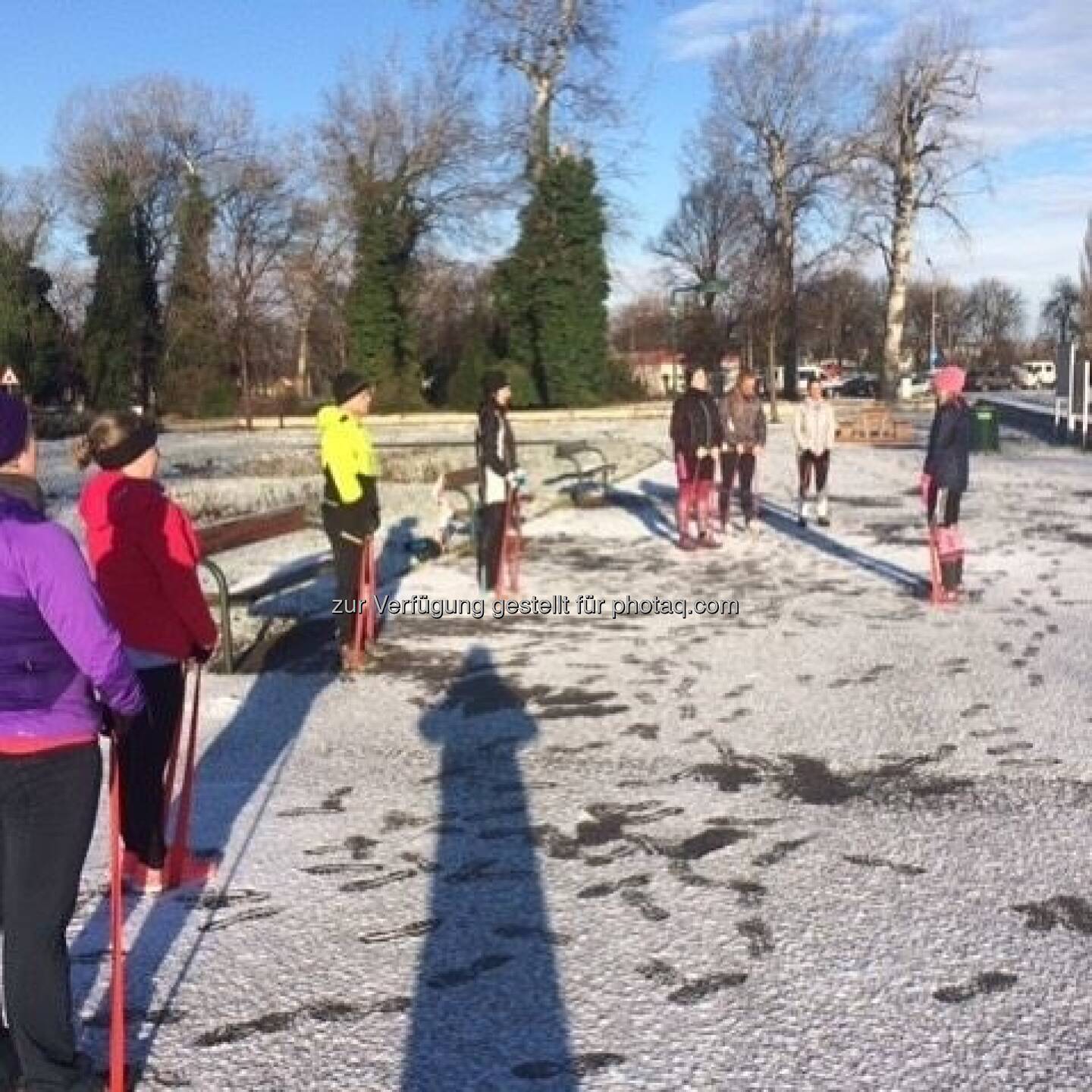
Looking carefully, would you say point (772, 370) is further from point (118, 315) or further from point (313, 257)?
point (118, 315)

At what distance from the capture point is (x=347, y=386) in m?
8.72

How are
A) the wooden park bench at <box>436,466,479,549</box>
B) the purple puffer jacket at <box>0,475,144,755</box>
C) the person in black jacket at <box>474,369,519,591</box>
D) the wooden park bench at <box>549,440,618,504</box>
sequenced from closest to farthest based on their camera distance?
1. the purple puffer jacket at <box>0,475,144,755</box>
2. the person in black jacket at <box>474,369,519,591</box>
3. the wooden park bench at <box>436,466,479,549</box>
4. the wooden park bench at <box>549,440,618,504</box>

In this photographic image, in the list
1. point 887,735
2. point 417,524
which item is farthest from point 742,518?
point 887,735

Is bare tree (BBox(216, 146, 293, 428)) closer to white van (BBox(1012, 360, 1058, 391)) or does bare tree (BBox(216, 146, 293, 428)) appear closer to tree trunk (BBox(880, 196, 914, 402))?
tree trunk (BBox(880, 196, 914, 402))

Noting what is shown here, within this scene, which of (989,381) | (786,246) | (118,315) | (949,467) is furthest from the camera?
(989,381)

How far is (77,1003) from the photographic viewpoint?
4.11m

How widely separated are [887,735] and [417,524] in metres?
10.5

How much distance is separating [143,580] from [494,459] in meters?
6.03

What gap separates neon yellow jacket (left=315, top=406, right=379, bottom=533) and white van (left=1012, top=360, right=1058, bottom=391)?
259ft

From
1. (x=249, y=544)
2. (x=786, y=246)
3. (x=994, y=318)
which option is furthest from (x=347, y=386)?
(x=994, y=318)

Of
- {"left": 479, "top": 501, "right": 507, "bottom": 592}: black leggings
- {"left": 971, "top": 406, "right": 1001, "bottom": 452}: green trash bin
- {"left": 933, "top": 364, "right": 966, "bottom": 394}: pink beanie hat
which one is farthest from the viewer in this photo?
{"left": 971, "top": 406, "right": 1001, "bottom": 452}: green trash bin

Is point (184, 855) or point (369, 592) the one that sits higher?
point (369, 592)

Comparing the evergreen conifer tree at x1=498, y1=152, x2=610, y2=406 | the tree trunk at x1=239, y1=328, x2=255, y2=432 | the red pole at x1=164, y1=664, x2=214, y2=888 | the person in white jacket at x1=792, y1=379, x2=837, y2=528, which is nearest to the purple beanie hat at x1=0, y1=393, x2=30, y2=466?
the red pole at x1=164, y1=664, x2=214, y2=888

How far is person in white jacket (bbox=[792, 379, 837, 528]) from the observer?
15.0 metres
